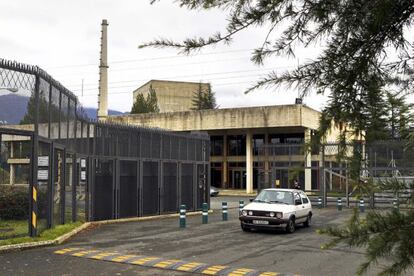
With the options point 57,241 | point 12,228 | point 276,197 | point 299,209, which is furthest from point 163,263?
point 299,209

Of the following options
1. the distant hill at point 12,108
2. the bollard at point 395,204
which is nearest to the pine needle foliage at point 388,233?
the bollard at point 395,204

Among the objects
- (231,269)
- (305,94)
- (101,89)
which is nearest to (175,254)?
(231,269)

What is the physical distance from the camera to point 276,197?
1695 cm

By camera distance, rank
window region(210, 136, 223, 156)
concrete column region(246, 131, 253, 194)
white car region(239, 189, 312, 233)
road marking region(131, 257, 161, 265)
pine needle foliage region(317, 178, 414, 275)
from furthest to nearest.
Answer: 1. window region(210, 136, 223, 156)
2. concrete column region(246, 131, 253, 194)
3. white car region(239, 189, 312, 233)
4. road marking region(131, 257, 161, 265)
5. pine needle foliage region(317, 178, 414, 275)

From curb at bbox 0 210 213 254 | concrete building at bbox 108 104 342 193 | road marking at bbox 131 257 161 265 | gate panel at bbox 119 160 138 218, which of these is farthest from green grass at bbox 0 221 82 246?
concrete building at bbox 108 104 342 193

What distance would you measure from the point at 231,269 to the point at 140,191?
11.5 metres

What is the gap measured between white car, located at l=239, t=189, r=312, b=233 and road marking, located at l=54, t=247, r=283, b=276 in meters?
5.72

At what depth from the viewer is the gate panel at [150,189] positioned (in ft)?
68.6

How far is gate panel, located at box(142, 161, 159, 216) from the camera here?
20.9 meters

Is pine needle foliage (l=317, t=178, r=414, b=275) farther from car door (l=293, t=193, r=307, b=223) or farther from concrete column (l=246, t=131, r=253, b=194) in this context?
concrete column (l=246, t=131, r=253, b=194)

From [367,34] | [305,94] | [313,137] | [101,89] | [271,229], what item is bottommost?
[271,229]

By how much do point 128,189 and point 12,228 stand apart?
24.3 ft

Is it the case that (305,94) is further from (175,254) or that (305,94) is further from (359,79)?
(175,254)

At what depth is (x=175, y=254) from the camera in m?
11.3
